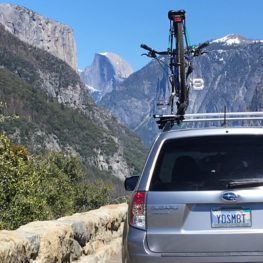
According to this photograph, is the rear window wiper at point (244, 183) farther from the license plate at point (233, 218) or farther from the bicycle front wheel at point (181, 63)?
the bicycle front wheel at point (181, 63)

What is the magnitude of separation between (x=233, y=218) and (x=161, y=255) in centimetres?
63

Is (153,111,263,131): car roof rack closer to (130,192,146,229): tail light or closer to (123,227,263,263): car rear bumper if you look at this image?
(130,192,146,229): tail light

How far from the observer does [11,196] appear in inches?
1063

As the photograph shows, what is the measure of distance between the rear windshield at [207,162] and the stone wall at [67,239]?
→ 1472mm

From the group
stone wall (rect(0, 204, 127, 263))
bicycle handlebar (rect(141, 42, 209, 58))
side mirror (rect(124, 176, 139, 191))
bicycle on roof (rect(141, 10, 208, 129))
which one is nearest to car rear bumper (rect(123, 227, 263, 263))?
side mirror (rect(124, 176, 139, 191))

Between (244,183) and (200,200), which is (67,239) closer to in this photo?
(200,200)

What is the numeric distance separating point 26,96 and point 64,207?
131 m

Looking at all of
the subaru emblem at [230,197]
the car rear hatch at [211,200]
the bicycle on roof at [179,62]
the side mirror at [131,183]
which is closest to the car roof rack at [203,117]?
the side mirror at [131,183]

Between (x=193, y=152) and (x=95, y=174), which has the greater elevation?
(x=193, y=152)

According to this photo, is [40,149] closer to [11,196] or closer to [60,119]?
[60,119]

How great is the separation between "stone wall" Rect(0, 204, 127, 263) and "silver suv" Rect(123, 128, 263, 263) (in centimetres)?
104

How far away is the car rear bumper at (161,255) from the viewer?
4.60 metres

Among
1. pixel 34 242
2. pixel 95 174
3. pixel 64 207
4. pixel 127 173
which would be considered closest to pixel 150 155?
pixel 34 242

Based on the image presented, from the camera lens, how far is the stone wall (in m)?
5.53
